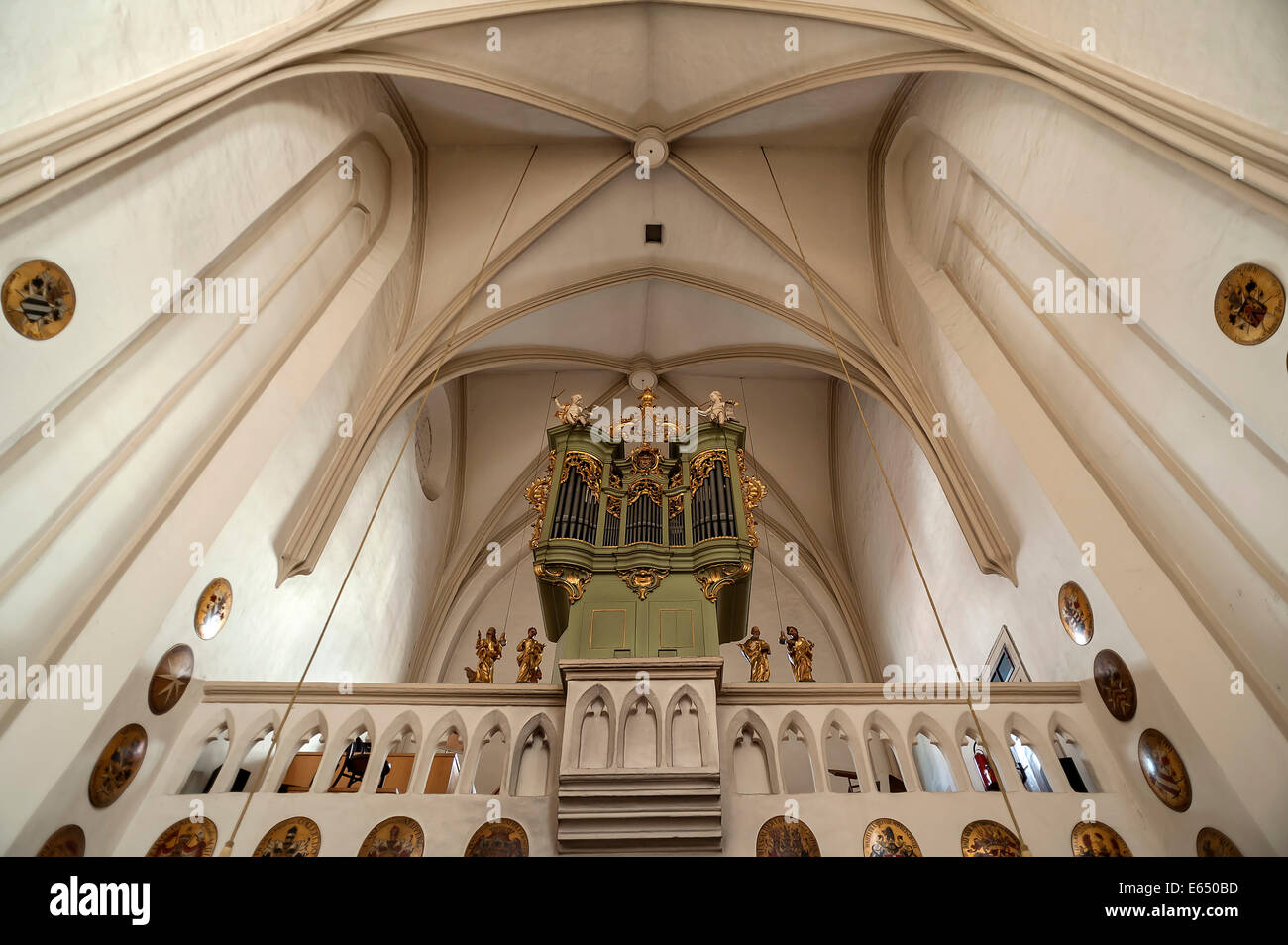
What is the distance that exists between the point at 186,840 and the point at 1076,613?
700 cm

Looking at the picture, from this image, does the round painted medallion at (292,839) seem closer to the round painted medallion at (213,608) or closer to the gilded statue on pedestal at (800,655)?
the round painted medallion at (213,608)

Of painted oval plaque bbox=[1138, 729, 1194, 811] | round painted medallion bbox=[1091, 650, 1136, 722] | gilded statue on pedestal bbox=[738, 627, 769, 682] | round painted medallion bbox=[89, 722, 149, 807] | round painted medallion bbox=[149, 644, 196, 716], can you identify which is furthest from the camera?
gilded statue on pedestal bbox=[738, 627, 769, 682]

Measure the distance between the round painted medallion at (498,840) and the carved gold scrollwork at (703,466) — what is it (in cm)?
400

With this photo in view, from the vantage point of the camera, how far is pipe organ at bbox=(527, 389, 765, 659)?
6.65 metres

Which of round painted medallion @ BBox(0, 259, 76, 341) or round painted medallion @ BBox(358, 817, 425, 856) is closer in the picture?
round painted medallion @ BBox(0, 259, 76, 341)

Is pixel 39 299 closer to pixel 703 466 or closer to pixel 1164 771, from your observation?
pixel 703 466

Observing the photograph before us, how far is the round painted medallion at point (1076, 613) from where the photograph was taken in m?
6.20

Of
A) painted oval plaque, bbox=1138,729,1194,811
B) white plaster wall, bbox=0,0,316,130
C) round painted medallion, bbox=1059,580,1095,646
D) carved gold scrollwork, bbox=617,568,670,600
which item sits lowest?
painted oval plaque, bbox=1138,729,1194,811

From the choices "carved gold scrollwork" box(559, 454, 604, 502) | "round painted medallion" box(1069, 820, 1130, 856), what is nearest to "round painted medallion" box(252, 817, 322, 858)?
"carved gold scrollwork" box(559, 454, 604, 502)

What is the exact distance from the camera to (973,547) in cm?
752

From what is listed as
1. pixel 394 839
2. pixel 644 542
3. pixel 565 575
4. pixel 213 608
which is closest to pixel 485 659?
pixel 565 575

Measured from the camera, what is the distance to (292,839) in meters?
5.29

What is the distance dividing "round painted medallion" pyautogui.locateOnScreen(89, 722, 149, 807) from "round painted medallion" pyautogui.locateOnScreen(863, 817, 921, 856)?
517 centimetres

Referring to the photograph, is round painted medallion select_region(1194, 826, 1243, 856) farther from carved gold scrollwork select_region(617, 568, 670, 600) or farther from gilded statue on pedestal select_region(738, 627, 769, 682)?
carved gold scrollwork select_region(617, 568, 670, 600)
